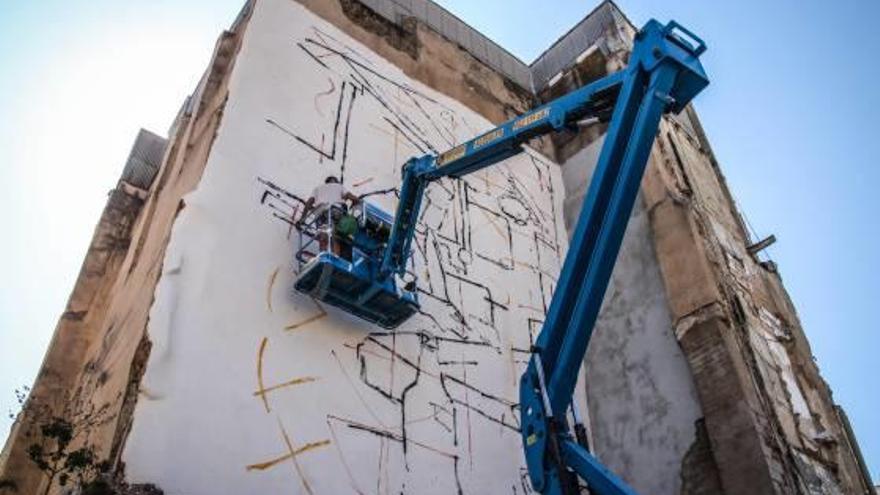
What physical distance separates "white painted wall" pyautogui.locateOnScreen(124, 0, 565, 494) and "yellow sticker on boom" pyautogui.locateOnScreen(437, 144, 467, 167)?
1.38 metres

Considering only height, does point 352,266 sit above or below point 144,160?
below

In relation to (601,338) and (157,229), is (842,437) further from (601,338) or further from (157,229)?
(157,229)

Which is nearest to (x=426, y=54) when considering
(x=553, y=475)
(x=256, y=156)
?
(x=256, y=156)

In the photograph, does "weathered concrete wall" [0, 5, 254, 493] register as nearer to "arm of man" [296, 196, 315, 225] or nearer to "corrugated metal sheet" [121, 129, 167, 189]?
"corrugated metal sheet" [121, 129, 167, 189]

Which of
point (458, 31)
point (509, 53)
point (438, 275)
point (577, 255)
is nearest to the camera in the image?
point (577, 255)

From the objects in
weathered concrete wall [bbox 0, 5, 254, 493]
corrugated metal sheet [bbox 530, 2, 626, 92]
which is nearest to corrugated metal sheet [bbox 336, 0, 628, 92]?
corrugated metal sheet [bbox 530, 2, 626, 92]

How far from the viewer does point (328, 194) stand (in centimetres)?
638

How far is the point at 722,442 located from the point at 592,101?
3853mm

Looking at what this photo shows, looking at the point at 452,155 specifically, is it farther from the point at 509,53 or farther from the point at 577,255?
the point at 509,53

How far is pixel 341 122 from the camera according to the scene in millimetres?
7719

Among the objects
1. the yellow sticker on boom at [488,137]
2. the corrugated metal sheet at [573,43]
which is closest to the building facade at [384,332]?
the corrugated metal sheet at [573,43]

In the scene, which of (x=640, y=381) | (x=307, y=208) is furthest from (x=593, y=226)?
(x=640, y=381)

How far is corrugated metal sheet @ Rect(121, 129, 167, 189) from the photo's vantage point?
9375 mm

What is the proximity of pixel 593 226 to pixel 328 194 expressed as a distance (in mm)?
2701
